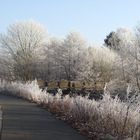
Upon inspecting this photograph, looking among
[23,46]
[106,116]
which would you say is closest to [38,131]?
[106,116]

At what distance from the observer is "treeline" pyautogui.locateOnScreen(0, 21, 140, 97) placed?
69.4m

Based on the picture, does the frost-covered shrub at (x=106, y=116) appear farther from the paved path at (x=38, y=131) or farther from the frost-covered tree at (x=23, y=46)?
the frost-covered tree at (x=23, y=46)

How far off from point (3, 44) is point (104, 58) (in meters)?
18.1

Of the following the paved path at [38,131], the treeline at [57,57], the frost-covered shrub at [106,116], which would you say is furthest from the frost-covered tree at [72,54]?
the paved path at [38,131]

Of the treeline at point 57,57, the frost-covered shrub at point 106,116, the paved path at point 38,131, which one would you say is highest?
the treeline at point 57,57

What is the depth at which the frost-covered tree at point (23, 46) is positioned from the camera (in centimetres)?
6994

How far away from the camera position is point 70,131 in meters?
14.8

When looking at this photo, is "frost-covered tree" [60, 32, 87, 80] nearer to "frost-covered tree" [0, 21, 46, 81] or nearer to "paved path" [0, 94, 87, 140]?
"frost-covered tree" [0, 21, 46, 81]

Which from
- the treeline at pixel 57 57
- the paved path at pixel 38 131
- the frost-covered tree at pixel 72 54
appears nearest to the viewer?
the paved path at pixel 38 131

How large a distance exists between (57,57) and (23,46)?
407 inches

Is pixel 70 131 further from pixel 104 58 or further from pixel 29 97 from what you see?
pixel 104 58

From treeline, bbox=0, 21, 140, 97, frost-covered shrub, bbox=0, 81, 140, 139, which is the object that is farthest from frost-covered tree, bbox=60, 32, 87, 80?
frost-covered shrub, bbox=0, 81, 140, 139

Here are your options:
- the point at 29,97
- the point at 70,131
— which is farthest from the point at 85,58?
the point at 70,131

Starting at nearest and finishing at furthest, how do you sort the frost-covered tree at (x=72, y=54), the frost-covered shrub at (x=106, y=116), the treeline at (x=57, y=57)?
1. the frost-covered shrub at (x=106, y=116)
2. the treeline at (x=57, y=57)
3. the frost-covered tree at (x=72, y=54)
